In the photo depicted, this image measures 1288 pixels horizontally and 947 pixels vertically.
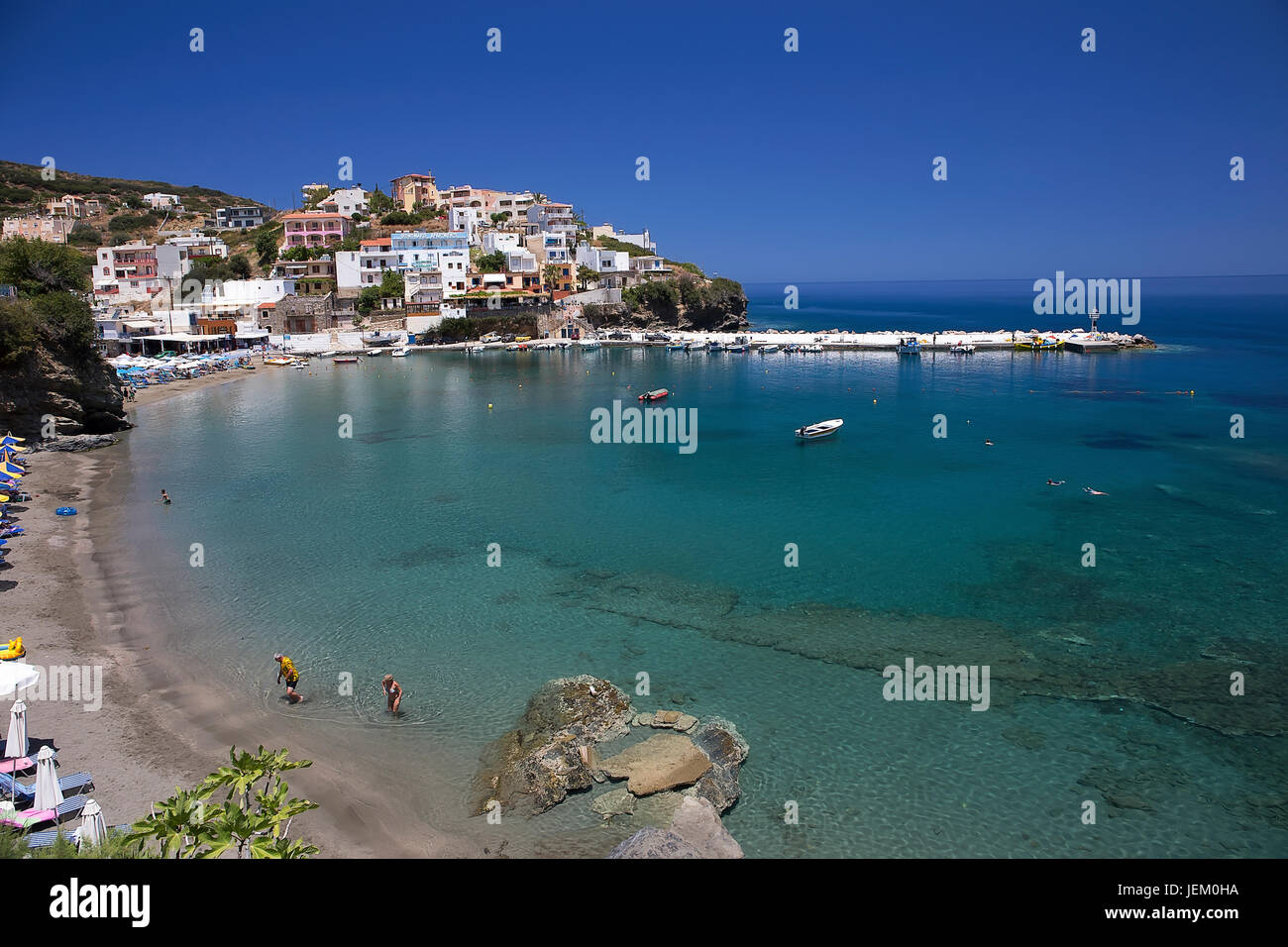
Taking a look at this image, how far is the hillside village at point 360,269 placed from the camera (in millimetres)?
80750

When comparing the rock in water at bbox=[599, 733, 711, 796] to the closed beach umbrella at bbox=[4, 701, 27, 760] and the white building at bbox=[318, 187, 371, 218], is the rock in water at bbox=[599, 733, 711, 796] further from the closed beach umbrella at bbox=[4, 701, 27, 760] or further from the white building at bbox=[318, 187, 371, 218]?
the white building at bbox=[318, 187, 371, 218]

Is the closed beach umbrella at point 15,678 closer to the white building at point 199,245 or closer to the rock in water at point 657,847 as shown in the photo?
the rock in water at point 657,847

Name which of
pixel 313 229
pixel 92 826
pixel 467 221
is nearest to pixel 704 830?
pixel 92 826

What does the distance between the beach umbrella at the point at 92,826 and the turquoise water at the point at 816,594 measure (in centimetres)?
426

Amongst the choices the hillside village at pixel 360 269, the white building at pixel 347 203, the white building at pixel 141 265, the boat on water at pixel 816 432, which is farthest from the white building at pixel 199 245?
the boat on water at pixel 816 432

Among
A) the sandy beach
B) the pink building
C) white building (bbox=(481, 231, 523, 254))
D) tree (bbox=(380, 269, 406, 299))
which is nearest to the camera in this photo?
the sandy beach

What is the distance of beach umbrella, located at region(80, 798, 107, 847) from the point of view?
976cm

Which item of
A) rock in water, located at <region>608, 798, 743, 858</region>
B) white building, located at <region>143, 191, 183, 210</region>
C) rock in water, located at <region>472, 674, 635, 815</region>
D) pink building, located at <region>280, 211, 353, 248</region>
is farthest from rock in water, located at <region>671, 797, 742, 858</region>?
white building, located at <region>143, 191, 183, 210</region>

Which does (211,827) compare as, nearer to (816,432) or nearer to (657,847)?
(657,847)

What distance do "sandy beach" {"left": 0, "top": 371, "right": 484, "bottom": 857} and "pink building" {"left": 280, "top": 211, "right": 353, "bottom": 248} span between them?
265 feet

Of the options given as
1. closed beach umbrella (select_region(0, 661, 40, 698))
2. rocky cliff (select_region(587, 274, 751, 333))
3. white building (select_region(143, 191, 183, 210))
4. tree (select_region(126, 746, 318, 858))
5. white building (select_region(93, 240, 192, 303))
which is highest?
white building (select_region(143, 191, 183, 210))

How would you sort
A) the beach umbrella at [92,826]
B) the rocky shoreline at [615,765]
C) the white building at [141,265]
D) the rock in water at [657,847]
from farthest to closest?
the white building at [141,265] < the rocky shoreline at [615,765] < the beach umbrella at [92,826] < the rock in water at [657,847]
